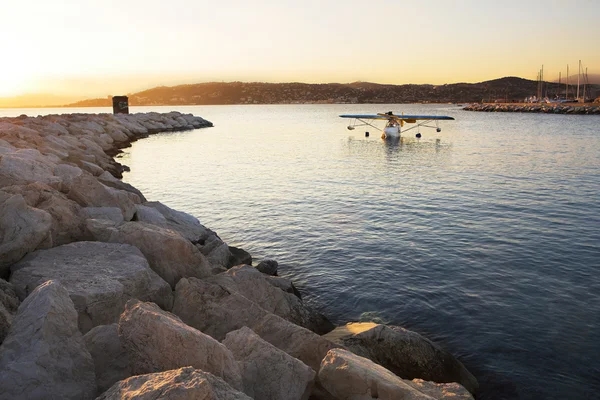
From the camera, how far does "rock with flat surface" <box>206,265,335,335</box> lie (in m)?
8.69

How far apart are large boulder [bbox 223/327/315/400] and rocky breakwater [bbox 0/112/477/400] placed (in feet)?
0.04

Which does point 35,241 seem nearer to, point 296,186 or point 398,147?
point 296,186

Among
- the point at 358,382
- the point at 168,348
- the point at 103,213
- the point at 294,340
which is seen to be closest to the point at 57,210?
the point at 103,213

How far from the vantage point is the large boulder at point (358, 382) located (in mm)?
Answer: 5082

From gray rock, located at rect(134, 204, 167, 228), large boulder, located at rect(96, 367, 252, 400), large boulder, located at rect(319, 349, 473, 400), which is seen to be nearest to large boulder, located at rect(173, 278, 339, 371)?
large boulder, located at rect(319, 349, 473, 400)

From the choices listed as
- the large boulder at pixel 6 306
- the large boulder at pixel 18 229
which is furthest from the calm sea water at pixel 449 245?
the large boulder at pixel 6 306

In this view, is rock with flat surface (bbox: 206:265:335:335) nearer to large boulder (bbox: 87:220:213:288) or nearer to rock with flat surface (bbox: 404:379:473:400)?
large boulder (bbox: 87:220:213:288)

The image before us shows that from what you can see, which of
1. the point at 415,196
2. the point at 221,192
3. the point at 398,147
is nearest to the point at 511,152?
the point at 398,147

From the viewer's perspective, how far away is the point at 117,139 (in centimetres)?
4925

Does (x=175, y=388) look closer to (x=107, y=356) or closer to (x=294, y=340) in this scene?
(x=107, y=356)

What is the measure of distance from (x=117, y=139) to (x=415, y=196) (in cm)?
3745

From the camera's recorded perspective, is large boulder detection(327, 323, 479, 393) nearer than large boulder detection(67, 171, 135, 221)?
Yes

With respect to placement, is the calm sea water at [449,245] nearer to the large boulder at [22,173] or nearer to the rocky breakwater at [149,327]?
the rocky breakwater at [149,327]

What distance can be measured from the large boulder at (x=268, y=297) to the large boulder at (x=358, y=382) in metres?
3.29
